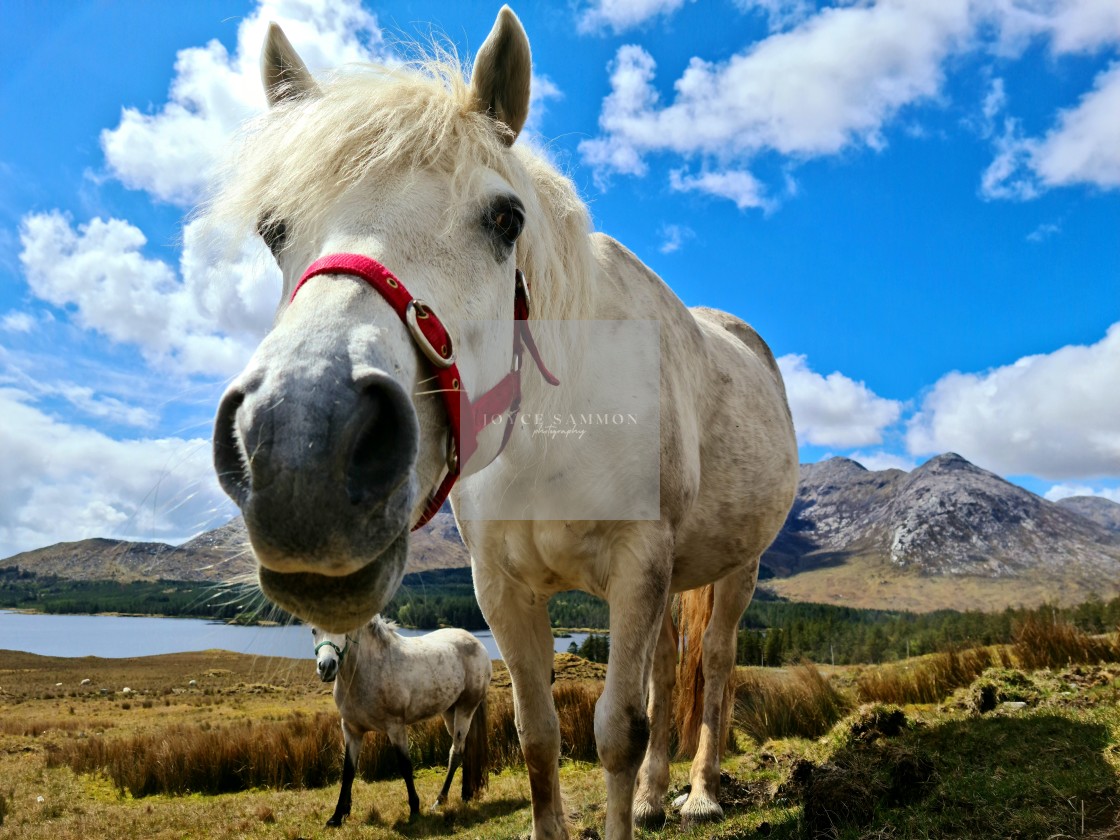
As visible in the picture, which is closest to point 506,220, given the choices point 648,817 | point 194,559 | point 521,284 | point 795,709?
point 521,284

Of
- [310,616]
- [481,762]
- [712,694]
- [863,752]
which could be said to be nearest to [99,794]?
[481,762]

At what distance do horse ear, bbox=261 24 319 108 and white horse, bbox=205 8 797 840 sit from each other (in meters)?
0.01

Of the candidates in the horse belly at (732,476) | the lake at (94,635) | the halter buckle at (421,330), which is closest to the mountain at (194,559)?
the halter buckle at (421,330)

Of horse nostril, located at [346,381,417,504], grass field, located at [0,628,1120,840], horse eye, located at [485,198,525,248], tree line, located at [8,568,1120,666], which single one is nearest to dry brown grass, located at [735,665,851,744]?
grass field, located at [0,628,1120,840]

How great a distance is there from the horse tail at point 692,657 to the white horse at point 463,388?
1.84 meters

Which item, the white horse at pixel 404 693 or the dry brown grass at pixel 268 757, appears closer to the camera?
the white horse at pixel 404 693

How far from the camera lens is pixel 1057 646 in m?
7.53

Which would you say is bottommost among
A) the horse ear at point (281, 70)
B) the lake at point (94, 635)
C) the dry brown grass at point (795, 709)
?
the lake at point (94, 635)

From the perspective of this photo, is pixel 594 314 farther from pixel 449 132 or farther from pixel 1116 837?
pixel 1116 837

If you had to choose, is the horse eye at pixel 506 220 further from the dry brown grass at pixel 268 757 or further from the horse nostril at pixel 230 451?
the dry brown grass at pixel 268 757

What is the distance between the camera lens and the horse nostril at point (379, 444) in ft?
4.76

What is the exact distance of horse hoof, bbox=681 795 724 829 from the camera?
440cm

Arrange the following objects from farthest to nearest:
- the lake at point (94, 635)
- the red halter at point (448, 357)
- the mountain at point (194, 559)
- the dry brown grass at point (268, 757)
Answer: the lake at point (94, 635)
the dry brown grass at point (268, 757)
the mountain at point (194, 559)
the red halter at point (448, 357)

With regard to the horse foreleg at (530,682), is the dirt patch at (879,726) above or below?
below
